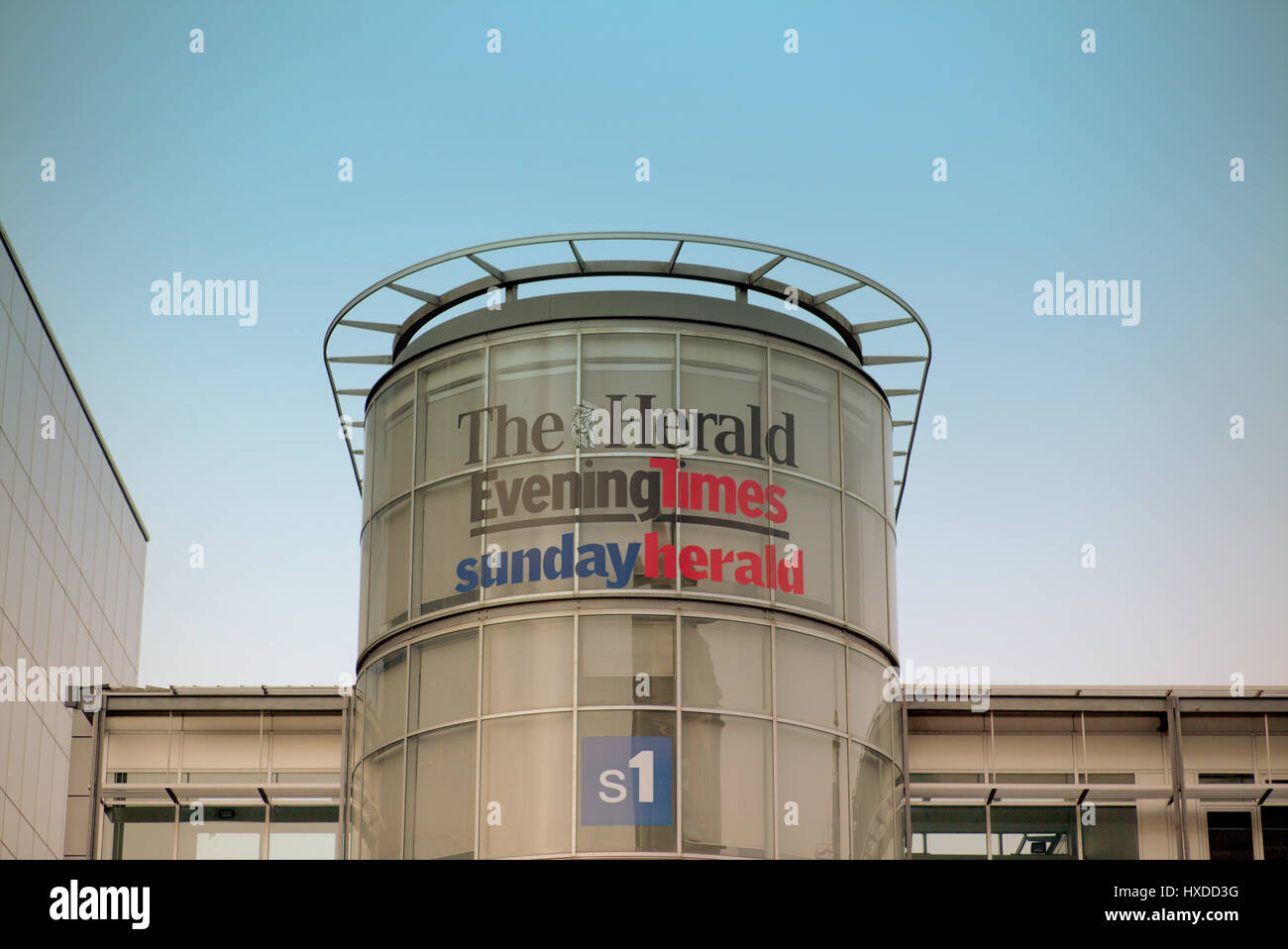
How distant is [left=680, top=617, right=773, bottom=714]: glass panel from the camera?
30.2m

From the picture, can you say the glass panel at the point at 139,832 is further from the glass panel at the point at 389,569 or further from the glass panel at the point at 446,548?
the glass panel at the point at 446,548

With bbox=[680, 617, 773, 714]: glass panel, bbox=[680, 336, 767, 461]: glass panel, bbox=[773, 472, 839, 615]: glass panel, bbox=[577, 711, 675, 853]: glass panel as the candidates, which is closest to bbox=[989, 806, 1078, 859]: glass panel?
bbox=[773, 472, 839, 615]: glass panel

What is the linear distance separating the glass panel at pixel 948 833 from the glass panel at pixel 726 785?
374 inches

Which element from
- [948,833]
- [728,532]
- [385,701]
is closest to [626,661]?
[728,532]

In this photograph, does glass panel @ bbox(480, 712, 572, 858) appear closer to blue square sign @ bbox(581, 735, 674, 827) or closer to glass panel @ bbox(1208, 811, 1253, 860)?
blue square sign @ bbox(581, 735, 674, 827)

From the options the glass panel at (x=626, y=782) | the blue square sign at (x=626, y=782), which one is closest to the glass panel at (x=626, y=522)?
the glass panel at (x=626, y=782)

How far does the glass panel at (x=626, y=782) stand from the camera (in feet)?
94.6

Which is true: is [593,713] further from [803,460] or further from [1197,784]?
[1197,784]

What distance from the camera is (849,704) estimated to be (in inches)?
1256

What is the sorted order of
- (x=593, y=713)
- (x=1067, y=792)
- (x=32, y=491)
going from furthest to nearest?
1. (x=32, y=491)
2. (x=1067, y=792)
3. (x=593, y=713)

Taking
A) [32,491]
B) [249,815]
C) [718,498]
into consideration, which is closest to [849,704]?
[718,498]
